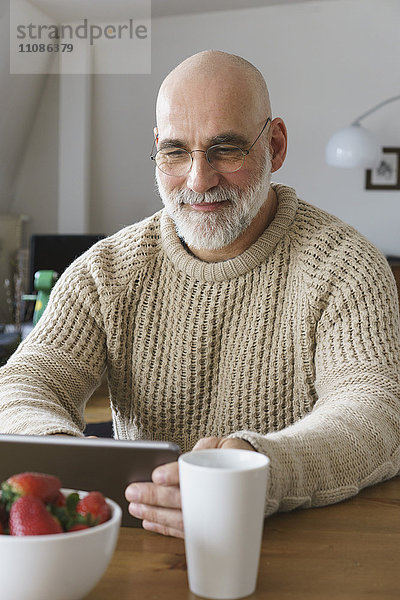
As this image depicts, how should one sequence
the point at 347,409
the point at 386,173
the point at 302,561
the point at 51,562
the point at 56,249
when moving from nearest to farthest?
the point at 51,562 → the point at 302,561 → the point at 347,409 → the point at 386,173 → the point at 56,249

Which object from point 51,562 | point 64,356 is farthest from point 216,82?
point 51,562

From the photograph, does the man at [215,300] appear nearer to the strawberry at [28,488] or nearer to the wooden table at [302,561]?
the wooden table at [302,561]

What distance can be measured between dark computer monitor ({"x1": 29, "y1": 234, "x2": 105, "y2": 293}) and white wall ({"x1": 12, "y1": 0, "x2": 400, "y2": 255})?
2.19 feet

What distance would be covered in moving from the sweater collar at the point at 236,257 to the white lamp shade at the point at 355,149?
128 inches

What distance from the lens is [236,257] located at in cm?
145

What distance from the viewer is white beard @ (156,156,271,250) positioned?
4.62 ft

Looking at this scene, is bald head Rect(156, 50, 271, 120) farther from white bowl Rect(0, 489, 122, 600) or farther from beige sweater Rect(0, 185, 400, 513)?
white bowl Rect(0, 489, 122, 600)

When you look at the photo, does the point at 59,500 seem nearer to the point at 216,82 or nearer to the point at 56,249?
the point at 216,82

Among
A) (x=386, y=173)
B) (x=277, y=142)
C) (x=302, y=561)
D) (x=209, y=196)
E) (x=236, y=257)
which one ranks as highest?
(x=386, y=173)

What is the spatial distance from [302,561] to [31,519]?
0.30 metres

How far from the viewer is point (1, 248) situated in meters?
5.73

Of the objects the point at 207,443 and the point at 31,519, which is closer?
the point at 31,519

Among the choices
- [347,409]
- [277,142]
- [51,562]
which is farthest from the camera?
[277,142]

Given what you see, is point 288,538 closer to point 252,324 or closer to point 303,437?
point 303,437
